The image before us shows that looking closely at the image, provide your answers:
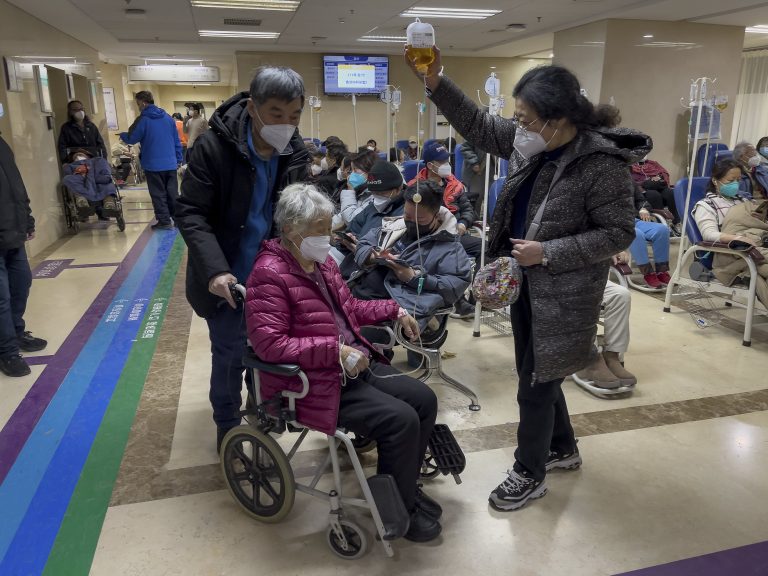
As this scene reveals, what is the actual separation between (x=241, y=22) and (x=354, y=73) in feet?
12.8

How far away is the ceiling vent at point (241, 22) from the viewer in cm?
800

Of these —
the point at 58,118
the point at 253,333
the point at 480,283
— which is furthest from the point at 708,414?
the point at 58,118

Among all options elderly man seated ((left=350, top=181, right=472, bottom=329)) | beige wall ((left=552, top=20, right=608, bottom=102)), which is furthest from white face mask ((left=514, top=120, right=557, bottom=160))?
beige wall ((left=552, top=20, right=608, bottom=102))

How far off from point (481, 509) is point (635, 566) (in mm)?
519

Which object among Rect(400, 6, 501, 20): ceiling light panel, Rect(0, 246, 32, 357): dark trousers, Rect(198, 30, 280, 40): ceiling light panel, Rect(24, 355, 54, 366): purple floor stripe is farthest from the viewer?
Rect(198, 30, 280, 40): ceiling light panel

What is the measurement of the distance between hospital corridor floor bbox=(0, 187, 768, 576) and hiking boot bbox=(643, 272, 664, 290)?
1018mm

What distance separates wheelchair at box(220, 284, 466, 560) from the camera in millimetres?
1688

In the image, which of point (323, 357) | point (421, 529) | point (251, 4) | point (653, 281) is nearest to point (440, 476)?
point (421, 529)

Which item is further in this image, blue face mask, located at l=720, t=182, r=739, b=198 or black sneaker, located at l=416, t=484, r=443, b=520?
blue face mask, located at l=720, t=182, r=739, b=198

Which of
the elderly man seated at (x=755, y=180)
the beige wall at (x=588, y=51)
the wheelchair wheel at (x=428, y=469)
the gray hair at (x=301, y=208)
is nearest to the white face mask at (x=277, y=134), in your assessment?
the gray hair at (x=301, y=208)

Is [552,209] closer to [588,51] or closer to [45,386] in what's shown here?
[45,386]

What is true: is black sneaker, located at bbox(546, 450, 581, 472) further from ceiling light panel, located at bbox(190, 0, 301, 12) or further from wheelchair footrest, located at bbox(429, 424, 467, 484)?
ceiling light panel, located at bbox(190, 0, 301, 12)

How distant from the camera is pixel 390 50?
37.5 ft

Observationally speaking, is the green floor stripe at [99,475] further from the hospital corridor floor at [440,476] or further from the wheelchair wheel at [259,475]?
the wheelchair wheel at [259,475]
